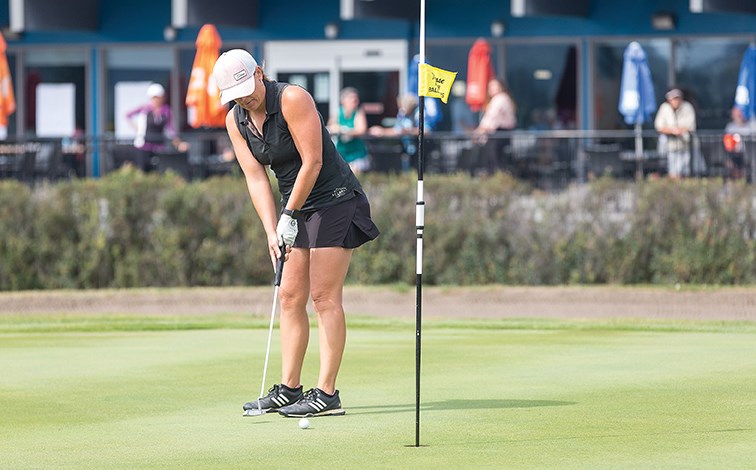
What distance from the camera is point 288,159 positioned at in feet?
25.5

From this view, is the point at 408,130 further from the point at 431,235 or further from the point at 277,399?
the point at 277,399

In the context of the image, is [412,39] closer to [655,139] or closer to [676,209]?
[655,139]

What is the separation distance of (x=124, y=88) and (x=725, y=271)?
49.3 feet

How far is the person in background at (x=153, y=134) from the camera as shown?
2061 cm

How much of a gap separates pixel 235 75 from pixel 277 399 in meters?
1.62

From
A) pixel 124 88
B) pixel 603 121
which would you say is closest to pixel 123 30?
pixel 124 88

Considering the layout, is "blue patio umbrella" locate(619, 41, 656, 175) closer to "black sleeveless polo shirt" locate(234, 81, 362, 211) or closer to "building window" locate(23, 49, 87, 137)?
"building window" locate(23, 49, 87, 137)

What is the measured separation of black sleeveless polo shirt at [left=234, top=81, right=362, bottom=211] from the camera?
25.2 ft

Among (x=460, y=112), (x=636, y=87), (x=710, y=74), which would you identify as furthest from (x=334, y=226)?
(x=710, y=74)

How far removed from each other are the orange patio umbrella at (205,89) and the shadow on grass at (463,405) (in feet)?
48.1

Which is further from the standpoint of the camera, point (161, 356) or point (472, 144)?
point (472, 144)

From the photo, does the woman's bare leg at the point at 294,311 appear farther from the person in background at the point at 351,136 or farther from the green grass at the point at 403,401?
the person in background at the point at 351,136

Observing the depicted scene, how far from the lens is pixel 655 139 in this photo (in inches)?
760

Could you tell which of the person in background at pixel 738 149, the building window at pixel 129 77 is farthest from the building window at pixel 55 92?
the person in background at pixel 738 149
